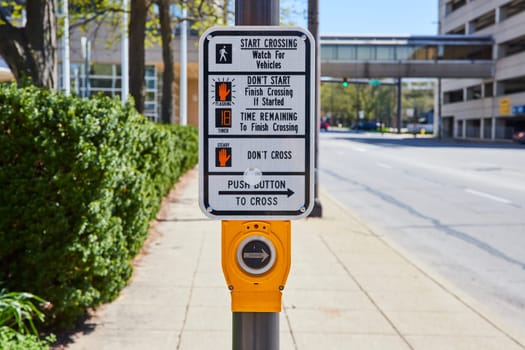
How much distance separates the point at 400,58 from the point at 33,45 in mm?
55732

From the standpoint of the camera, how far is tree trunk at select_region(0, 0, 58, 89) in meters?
8.78

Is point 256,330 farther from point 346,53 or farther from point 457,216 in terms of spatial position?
point 346,53

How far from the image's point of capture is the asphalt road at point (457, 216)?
8.05 metres

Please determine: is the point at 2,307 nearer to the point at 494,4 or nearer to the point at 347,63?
the point at 347,63

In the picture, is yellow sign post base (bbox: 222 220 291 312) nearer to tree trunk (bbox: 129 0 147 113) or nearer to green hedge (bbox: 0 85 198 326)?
green hedge (bbox: 0 85 198 326)

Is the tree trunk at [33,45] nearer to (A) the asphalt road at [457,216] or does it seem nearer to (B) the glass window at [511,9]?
(A) the asphalt road at [457,216]

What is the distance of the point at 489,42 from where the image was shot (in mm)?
64000

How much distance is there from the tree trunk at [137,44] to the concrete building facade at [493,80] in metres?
49.9

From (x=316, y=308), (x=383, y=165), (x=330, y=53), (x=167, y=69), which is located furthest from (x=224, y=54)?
(x=330, y=53)

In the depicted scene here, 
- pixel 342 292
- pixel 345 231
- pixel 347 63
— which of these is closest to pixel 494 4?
pixel 347 63

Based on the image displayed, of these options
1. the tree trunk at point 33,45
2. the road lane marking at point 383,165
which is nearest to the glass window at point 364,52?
the road lane marking at point 383,165

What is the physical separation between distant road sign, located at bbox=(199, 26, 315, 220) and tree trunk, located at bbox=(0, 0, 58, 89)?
703 centimetres

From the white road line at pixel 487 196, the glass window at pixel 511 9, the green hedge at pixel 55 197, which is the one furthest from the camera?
the glass window at pixel 511 9

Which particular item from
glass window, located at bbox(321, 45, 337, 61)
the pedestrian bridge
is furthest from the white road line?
glass window, located at bbox(321, 45, 337, 61)
